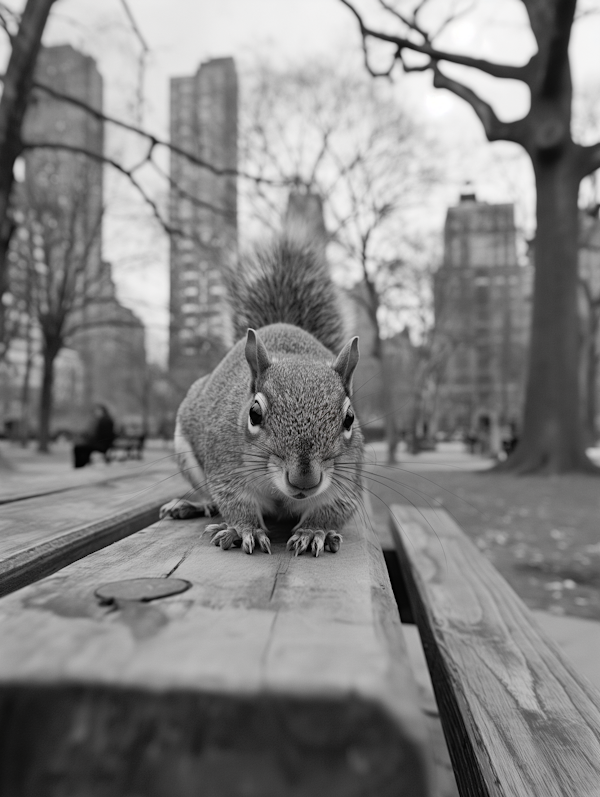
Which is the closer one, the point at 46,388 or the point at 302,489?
the point at 302,489

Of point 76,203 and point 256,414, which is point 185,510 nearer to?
point 256,414

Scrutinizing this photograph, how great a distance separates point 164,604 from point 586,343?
2321 centimetres

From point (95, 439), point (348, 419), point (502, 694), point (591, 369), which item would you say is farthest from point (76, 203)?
point (591, 369)

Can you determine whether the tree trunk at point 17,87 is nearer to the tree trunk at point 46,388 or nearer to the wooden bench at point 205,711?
the wooden bench at point 205,711

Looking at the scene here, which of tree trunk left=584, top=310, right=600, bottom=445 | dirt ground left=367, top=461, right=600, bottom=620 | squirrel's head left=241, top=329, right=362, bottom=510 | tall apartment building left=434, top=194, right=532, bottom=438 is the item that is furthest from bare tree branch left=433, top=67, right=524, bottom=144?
tree trunk left=584, top=310, right=600, bottom=445

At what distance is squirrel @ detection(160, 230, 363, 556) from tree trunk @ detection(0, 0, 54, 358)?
17.7ft

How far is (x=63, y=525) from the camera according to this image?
3.77 ft

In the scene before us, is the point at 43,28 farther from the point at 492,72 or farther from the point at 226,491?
the point at 226,491

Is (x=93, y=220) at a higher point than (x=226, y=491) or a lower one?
higher

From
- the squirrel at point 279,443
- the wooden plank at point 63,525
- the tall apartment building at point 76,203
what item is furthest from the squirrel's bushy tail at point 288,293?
the tall apartment building at point 76,203

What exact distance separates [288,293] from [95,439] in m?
6.70

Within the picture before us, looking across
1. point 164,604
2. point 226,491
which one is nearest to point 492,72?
point 226,491

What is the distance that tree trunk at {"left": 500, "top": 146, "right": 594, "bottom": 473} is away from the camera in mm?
7496

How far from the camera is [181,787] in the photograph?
397mm
